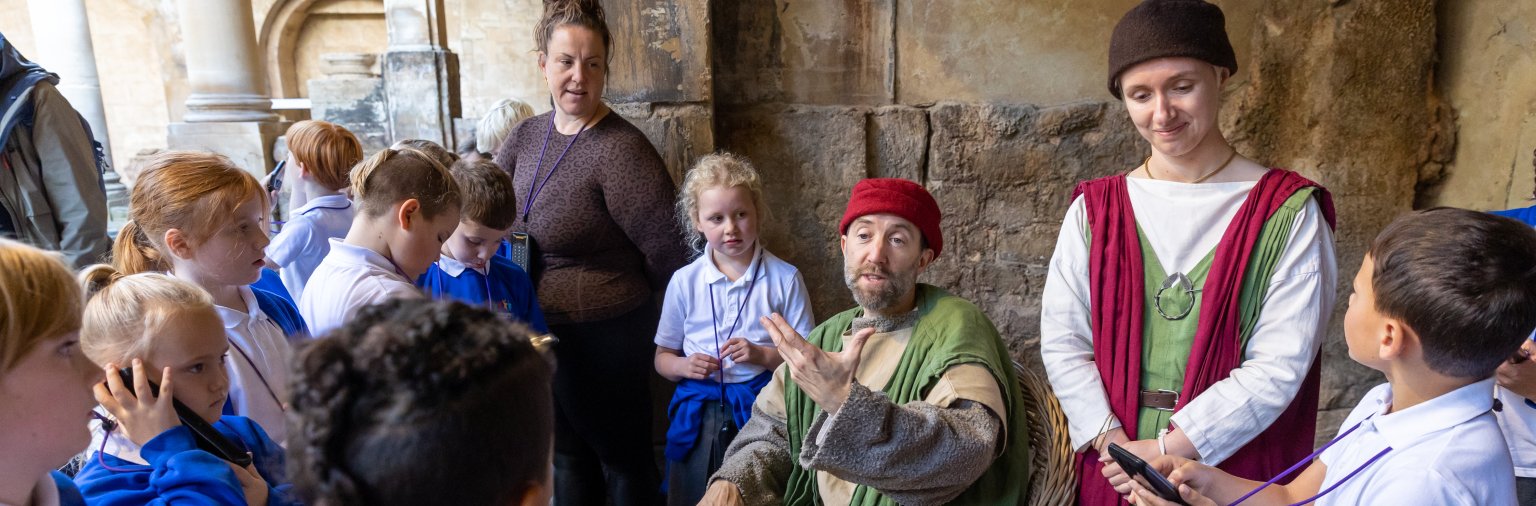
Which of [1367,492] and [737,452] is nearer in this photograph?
[1367,492]

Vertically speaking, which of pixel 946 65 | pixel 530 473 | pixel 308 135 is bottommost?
pixel 530 473

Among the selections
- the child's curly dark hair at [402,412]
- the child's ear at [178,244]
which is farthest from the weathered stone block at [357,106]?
the child's curly dark hair at [402,412]

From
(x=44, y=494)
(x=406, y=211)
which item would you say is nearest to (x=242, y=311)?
(x=406, y=211)

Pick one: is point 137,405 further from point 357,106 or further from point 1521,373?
point 357,106

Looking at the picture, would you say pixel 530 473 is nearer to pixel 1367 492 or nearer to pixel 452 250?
pixel 1367 492

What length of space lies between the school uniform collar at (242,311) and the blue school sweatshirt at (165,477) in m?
0.46

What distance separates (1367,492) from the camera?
4.22 ft

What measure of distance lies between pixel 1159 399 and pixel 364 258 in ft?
6.16

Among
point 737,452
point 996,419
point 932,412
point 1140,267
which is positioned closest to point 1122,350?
point 1140,267

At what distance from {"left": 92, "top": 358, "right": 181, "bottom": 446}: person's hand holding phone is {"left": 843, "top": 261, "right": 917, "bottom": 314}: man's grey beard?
1317 mm

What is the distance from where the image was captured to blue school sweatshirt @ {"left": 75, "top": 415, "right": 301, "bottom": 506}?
134cm

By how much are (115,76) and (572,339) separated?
50.8 ft

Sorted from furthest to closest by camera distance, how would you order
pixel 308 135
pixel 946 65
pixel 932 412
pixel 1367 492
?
pixel 946 65 → pixel 308 135 → pixel 932 412 → pixel 1367 492

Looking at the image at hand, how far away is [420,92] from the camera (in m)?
6.82
